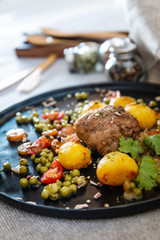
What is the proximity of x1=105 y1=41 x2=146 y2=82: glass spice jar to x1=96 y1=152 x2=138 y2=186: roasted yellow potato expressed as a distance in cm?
203

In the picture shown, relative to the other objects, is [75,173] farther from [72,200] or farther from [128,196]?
[128,196]

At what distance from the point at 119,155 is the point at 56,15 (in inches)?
227

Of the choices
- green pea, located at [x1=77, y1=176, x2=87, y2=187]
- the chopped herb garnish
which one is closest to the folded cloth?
the chopped herb garnish

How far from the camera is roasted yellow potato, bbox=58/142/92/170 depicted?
8.27ft

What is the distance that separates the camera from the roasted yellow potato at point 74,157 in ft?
8.27

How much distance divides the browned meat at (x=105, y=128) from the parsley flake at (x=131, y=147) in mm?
60

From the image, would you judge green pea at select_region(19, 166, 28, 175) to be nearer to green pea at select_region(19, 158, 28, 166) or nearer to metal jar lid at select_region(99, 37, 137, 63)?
green pea at select_region(19, 158, 28, 166)

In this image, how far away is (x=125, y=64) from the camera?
4051 mm

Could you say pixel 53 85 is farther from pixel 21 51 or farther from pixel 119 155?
pixel 119 155

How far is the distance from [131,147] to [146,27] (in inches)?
85.1

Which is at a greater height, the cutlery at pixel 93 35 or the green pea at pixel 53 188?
the cutlery at pixel 93 35

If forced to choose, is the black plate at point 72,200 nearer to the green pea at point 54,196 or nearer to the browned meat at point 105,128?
the green pea at point 54,196

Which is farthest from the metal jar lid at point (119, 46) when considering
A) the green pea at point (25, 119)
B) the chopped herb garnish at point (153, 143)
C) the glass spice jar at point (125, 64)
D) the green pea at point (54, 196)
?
the green pea at point (54, 196)

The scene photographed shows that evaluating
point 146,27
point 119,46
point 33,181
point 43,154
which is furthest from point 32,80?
point 33,181
